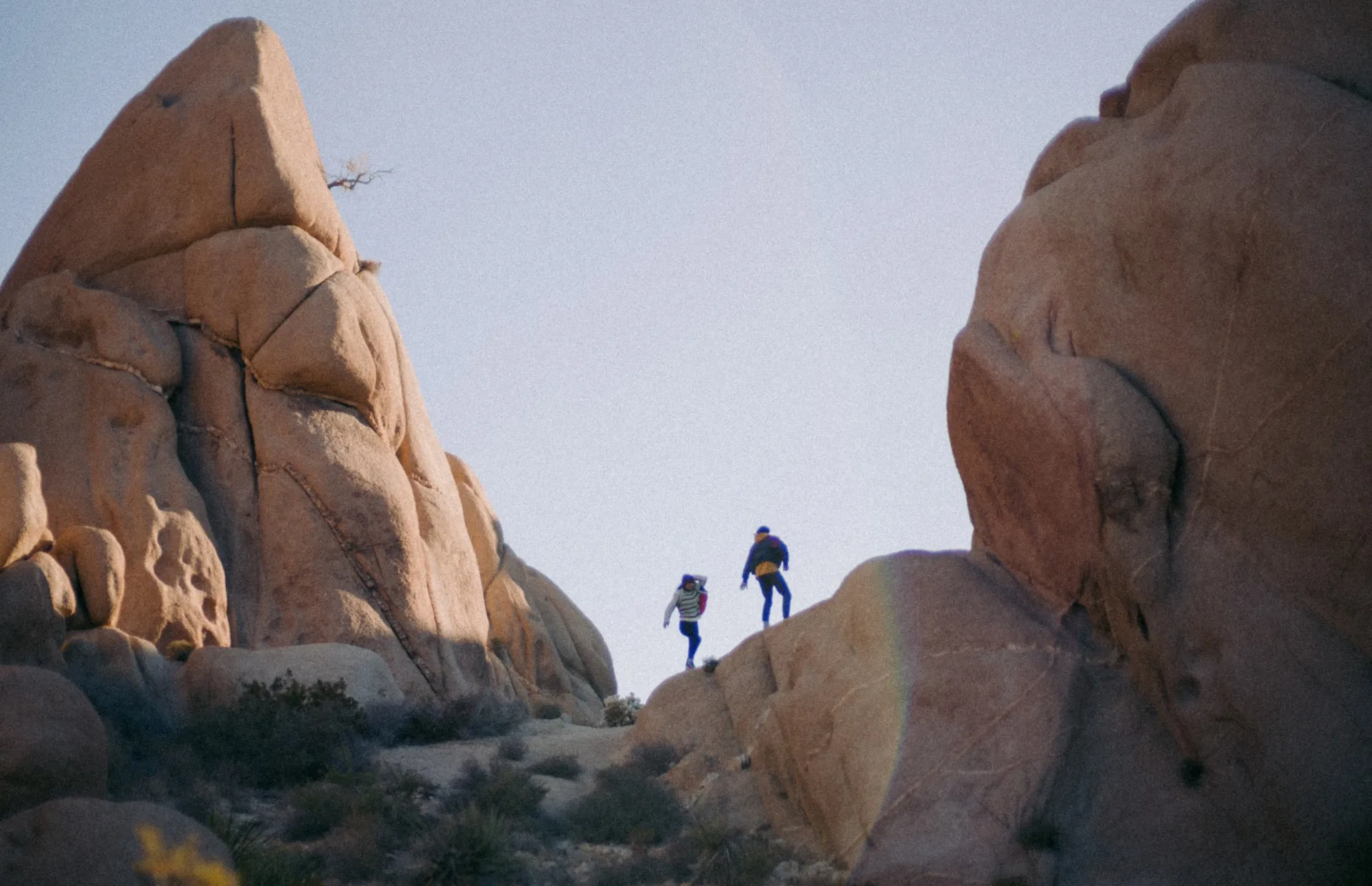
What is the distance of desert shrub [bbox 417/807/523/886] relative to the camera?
11.3 m

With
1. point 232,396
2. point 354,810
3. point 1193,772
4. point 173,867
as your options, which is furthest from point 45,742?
point 232,396

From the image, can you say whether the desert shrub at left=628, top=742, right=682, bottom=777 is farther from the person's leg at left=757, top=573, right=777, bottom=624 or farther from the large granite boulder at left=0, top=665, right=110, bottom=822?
the large granite boulder at left=0, top=665, right=110, bottom=822

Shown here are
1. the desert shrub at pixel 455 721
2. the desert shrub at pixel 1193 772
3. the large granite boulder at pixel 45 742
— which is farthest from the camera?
the desert shrub at pixel 455 721

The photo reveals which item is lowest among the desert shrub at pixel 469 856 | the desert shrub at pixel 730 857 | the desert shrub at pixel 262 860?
the desert shrub at pixel 730 857

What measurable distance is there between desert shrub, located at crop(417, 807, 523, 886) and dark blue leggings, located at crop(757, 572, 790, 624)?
24.3ft

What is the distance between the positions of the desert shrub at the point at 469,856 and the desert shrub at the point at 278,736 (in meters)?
2.91

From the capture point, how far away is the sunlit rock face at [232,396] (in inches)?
→ 770

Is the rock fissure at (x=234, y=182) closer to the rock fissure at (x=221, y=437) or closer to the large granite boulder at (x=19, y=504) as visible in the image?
the rock fissure at (x=221, y=437)

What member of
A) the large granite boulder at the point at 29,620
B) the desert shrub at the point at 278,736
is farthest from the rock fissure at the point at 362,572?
the large granite boulder at the point at 29,620

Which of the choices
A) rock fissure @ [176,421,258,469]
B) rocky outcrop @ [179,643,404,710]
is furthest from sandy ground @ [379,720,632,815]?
rock fissure @ [176,421,258,469]

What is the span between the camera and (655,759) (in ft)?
52.2

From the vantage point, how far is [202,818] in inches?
467

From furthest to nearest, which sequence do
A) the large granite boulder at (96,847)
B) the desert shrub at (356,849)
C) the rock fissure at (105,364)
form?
the rock fissure at (105,364) < the desert shrub at (356,849) < the large granite boulder at (96,847)

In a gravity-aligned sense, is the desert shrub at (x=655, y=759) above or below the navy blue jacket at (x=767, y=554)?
below
